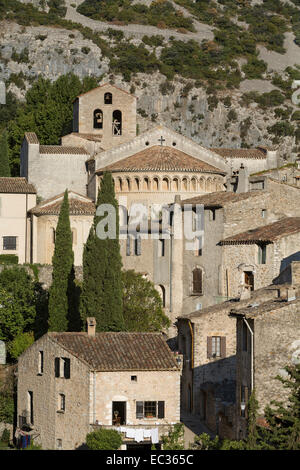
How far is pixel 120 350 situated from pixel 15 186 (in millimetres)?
28254

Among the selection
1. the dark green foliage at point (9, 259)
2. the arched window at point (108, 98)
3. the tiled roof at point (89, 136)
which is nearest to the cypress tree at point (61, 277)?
the dark green foliage at point (9, 259)

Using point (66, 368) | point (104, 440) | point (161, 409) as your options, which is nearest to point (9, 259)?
point (66, 368)

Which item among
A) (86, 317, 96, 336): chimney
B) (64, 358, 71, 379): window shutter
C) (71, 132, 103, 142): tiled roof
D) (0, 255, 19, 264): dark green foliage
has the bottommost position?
(64, 358, 71, 379): window shutter

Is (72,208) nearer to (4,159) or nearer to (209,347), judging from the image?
(4,159)

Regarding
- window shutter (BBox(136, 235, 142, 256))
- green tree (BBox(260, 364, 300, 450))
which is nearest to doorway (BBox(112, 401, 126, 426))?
green tree (BBox(260, 364, 300, 450))

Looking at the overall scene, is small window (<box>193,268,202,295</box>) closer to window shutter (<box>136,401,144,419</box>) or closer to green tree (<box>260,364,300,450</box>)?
window shutter (<box>136,401,144,419</box>)

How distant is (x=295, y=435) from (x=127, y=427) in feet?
36.8

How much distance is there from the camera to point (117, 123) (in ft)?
279

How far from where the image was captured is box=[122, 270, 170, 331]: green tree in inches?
2420

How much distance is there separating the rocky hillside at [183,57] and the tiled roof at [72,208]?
64.6 meters

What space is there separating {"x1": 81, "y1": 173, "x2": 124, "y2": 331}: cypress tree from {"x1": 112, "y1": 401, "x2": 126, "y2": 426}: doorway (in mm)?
7978

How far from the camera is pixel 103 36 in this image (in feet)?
571

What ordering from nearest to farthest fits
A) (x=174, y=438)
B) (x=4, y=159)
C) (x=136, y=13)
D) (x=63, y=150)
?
(x=174, y=438)
(x=63, y=150)
(x=4, y=159)
(x=136, y=13)

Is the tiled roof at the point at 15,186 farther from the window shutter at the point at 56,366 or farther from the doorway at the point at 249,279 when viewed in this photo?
the window shutter at the point at 56,366
